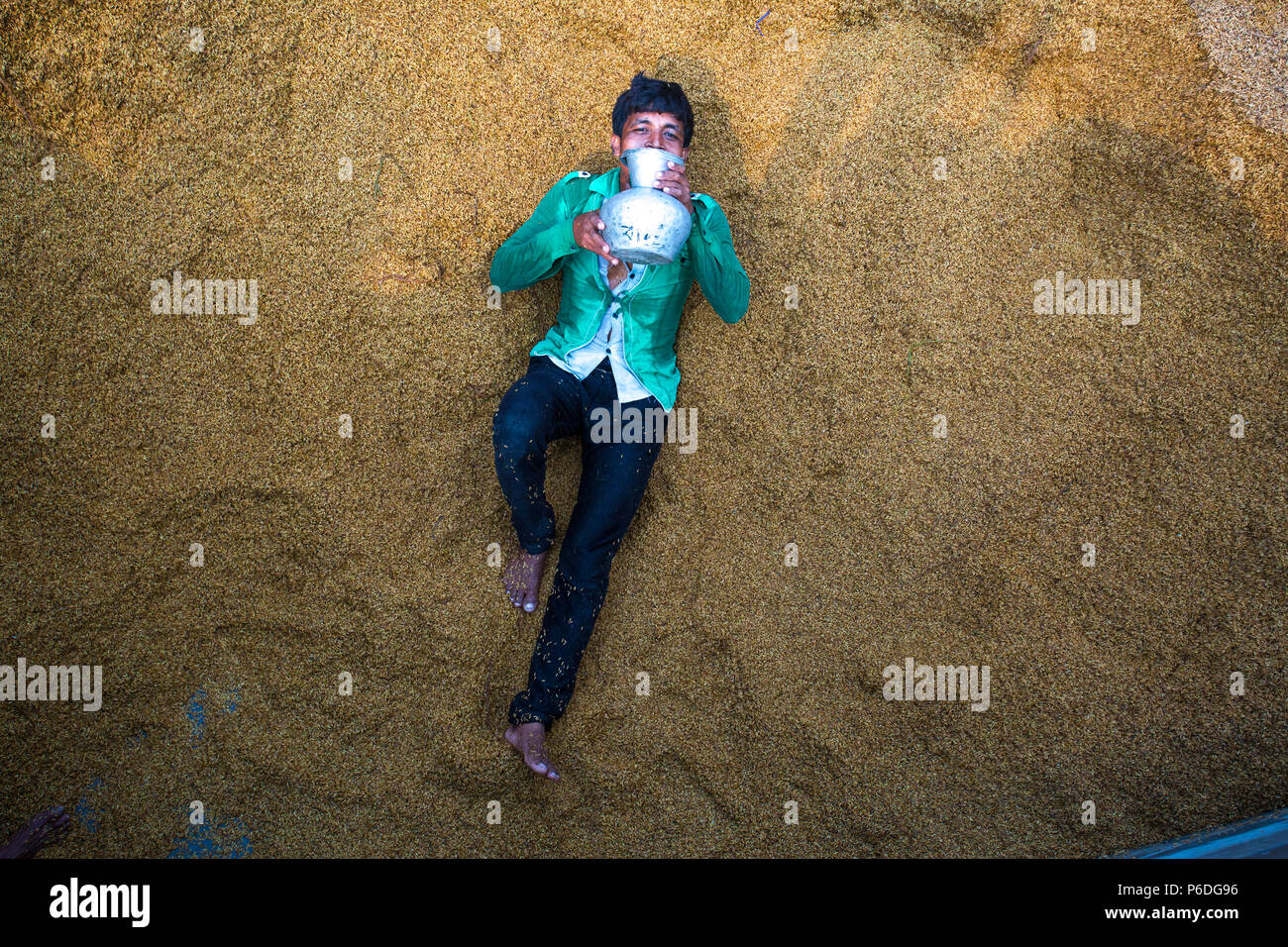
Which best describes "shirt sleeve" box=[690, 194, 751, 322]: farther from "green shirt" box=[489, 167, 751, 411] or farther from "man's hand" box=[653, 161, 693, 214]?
"man's hand" box=[653, 161, 693, 214]

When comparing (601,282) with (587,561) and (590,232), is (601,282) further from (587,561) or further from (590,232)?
(587,561)

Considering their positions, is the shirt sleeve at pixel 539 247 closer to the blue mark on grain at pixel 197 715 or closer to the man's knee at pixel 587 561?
the man's knee at pixel 587 561

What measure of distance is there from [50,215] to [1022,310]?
9.57 feet

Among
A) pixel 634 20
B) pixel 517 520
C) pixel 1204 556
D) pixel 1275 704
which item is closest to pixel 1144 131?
pixel 1204 556

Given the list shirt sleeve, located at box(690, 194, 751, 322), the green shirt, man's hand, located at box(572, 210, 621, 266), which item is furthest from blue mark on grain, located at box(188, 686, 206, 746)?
shirt sleeve, located at box(690, 194, 751, 322)

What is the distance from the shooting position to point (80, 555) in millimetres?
2678

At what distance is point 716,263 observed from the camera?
2.50 meters

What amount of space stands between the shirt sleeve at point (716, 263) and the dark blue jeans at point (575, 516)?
0.35 metres

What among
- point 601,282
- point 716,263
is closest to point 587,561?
point 601,282

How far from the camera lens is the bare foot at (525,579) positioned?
2783mm

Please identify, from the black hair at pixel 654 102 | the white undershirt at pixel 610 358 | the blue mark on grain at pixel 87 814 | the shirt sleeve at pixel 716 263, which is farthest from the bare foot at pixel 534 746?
the black hair at pixel 654 102

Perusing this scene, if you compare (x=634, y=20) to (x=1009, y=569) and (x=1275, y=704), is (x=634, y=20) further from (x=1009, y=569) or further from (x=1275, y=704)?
(x=1275, y=704)

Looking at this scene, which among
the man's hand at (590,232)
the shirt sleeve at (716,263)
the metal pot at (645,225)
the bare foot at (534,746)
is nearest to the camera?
the metal pot at (645,225)

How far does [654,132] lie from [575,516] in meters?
1.10
